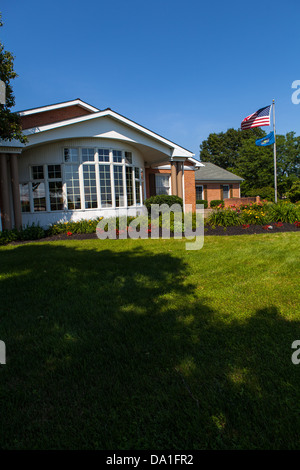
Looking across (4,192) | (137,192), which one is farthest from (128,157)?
(4,192)

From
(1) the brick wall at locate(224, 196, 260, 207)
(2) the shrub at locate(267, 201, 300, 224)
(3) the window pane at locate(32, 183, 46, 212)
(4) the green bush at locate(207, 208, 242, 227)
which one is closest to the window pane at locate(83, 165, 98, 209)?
(3) the window pane at locate(32, 183, 46, 212)

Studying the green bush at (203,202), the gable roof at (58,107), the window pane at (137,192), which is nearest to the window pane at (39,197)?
the gable roof at (58,107)

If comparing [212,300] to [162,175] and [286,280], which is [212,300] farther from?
[162,175]

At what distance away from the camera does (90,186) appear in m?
13.2

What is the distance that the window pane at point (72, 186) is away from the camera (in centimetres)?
1295

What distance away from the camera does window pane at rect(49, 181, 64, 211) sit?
13.0 m

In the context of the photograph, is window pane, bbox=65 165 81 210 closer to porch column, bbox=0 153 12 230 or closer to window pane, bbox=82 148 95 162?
window pane, bbox=82 148 95 162

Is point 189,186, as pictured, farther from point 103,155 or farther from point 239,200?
point 239,200

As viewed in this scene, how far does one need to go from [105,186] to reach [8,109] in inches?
193

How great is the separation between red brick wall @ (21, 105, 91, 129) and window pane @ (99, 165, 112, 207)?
3440mm

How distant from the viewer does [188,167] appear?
19.7m

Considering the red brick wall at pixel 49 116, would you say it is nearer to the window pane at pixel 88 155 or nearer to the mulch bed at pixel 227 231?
the window pane at pixel 88 155

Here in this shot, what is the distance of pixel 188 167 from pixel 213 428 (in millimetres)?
18782

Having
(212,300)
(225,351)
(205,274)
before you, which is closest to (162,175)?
(205,274)
